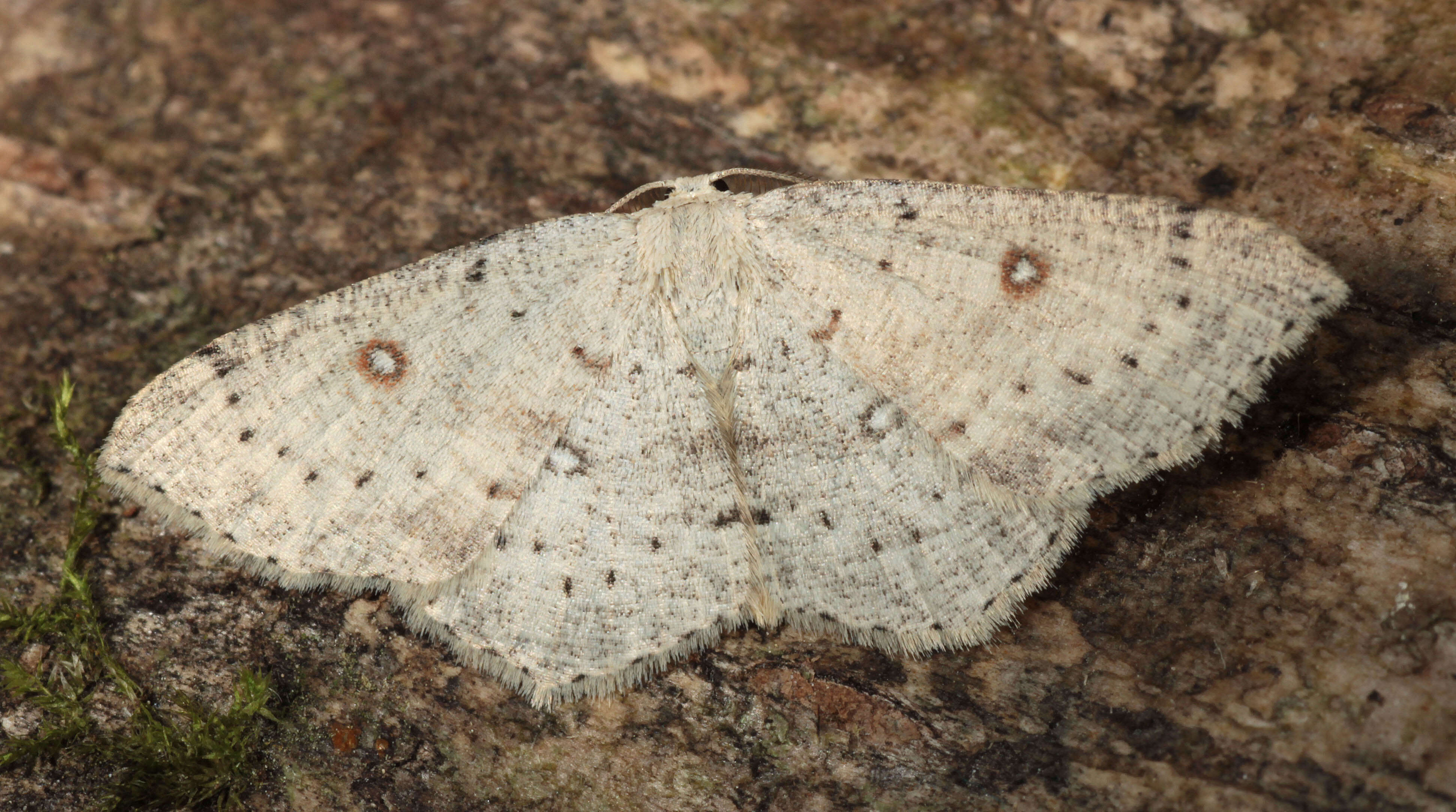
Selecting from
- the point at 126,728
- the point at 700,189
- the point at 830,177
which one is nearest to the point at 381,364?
the point at 700,189

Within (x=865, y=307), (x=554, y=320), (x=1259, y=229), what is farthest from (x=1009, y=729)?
(x=554, y=320)

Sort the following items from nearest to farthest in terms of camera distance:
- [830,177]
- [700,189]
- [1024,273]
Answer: [1024,273] → [700,189] → [830,177]

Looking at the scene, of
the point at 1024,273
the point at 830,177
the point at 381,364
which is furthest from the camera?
the point at 830,177

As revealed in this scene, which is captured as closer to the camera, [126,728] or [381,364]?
[381,364]

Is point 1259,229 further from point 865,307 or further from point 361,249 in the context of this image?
Answer: point 361,249

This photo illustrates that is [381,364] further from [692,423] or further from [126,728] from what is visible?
[126,728]

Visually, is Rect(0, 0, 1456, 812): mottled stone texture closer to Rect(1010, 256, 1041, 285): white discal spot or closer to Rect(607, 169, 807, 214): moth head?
Rect(607, 169, 807, 214): moth head

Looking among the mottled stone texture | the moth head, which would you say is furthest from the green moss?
the moth head
